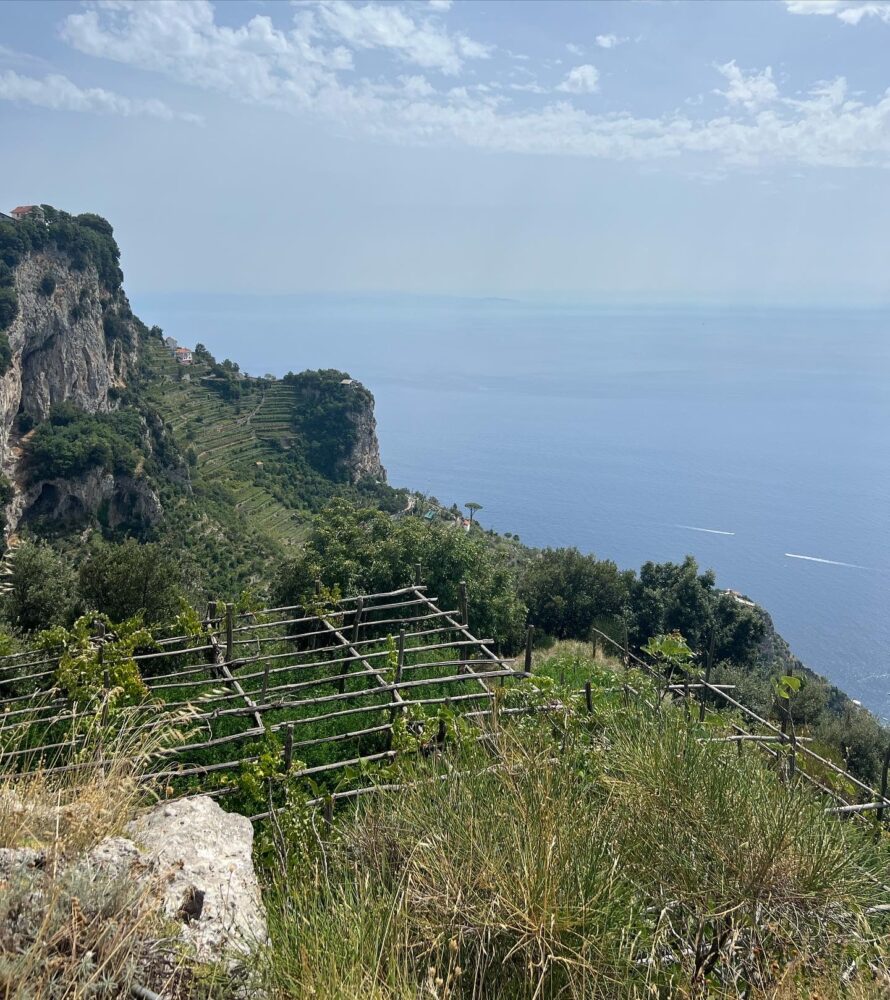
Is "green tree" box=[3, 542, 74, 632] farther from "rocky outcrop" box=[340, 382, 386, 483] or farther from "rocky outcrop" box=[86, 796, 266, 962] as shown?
"rocky outcrop" box=[340, 382, 386, 483]

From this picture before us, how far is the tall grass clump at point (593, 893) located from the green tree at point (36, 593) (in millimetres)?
10455

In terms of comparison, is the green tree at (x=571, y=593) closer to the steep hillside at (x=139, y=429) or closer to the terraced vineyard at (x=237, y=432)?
the steep hillside at (x=139, y=429)

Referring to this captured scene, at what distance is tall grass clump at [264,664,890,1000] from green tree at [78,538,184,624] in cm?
909

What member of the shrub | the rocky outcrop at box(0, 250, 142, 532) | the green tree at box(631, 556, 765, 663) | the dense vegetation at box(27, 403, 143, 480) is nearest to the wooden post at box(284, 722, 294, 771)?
the green tree at box(631, 556, 765, 663)

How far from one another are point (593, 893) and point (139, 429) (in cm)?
4482

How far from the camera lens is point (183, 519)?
37.5m

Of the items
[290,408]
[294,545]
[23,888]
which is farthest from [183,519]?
[23,888]

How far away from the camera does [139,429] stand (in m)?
42.4

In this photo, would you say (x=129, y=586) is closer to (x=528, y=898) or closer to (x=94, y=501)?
(x=528, y=898)

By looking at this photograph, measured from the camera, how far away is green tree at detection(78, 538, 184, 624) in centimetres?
1094

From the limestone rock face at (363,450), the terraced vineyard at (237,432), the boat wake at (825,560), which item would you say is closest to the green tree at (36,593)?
the terraced vineyard at (237,432)

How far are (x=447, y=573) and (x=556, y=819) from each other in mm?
10155

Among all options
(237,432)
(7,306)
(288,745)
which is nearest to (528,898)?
(288,745)

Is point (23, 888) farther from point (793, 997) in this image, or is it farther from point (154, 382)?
point (154, 382)
